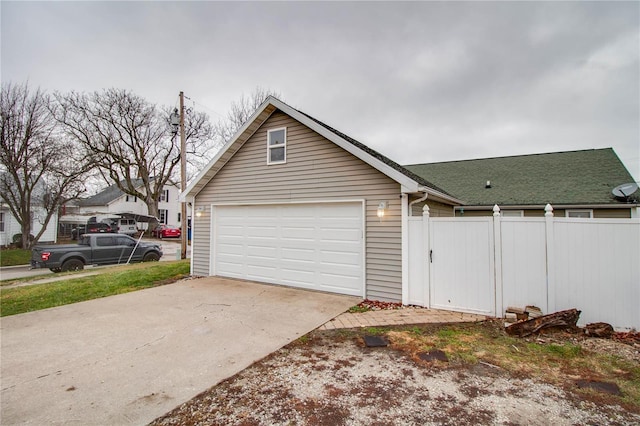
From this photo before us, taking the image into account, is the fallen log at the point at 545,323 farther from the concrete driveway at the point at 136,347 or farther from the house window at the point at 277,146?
the house window at the point at 277,146

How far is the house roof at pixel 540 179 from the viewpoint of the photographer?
11422mm

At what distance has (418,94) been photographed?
1327 cm

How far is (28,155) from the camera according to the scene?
16375 mm

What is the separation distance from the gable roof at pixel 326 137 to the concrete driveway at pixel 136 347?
3.01m

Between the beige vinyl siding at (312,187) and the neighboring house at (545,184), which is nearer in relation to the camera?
the beige vinyl siding at (312,187)

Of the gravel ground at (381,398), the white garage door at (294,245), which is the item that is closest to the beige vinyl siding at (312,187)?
the white garage door at (294,245)

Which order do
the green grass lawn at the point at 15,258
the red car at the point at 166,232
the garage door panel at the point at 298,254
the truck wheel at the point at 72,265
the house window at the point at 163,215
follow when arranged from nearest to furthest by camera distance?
the garage door panel at the point at 298,254 < the truck wheel at the point at 72,265 < the green grass lawn at the point at 15,258 < the red car at the point at 166,232 < the house window at the point at 163,215

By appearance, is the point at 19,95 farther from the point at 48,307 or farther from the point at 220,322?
the point at 220,322

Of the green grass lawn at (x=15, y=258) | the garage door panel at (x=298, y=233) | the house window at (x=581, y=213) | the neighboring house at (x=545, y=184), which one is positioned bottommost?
the green grass lawn at (x=15, y=258)

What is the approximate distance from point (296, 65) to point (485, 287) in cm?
1152

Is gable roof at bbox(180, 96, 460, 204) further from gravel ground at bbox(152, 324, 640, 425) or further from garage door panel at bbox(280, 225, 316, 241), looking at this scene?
gravel ground at bbox(152, 324, 640, 425)

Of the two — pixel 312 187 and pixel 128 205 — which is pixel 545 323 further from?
pixel 128 205

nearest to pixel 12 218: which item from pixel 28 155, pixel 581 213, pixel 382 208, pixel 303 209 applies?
pixel 28 155

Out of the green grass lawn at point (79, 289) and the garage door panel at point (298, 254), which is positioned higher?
the garage door panel at point (298, 254)
